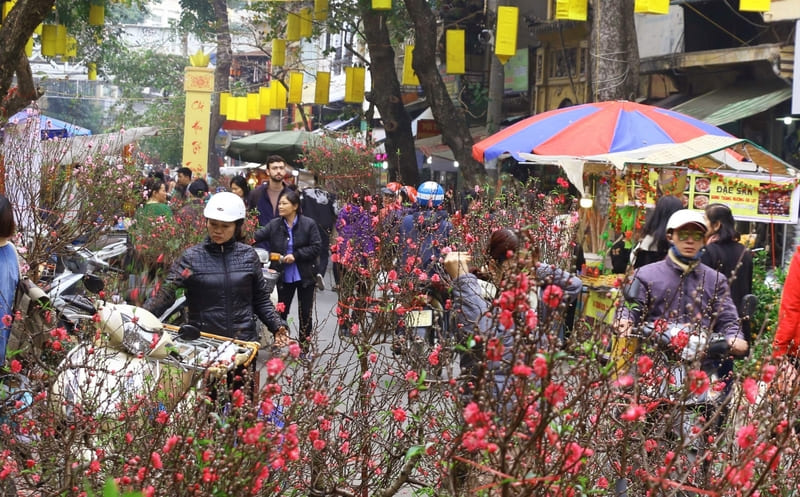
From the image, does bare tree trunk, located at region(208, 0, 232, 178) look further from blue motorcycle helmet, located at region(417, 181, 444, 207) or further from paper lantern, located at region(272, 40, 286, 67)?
blue motorcycle helmet, located at region(417, 181, 444, 207)

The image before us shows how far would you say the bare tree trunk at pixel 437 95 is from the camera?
65.3 feet

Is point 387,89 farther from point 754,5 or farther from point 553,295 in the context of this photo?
point 553,295

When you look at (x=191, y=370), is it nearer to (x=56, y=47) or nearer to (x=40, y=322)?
(x=40, y=322)

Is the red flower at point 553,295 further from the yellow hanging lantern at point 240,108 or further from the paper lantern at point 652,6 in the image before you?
the yellow hanging lantern at point 240,108

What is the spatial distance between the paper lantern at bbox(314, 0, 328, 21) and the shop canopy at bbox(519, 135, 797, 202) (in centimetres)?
1058

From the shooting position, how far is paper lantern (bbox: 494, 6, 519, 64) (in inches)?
689

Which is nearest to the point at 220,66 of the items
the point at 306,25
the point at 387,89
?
the point at 306,25

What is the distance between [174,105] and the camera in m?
50.5

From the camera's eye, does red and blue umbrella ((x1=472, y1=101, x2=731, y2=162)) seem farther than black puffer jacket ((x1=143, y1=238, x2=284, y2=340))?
Yes

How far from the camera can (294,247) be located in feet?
34.3

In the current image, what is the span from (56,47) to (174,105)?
33171 millimetres

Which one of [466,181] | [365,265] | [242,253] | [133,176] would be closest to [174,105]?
[466,181]

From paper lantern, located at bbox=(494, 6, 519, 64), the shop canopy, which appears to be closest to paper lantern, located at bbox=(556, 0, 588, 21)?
paper lantern, located at bbox=(494, 6, 519, 64)

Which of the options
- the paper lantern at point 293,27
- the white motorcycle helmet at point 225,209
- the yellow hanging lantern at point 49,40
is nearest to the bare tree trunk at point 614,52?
the yellow hanging lantern at point 49,40
